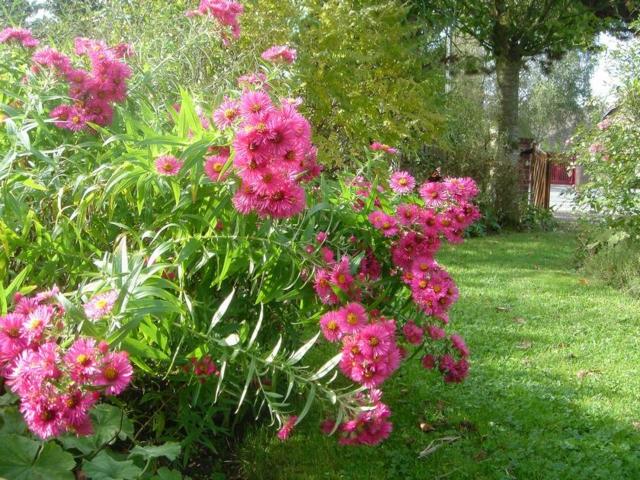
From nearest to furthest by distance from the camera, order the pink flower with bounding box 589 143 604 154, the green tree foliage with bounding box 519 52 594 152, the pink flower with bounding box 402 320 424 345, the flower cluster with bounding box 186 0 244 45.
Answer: the pink flower with bounding box 402 320 424 345
the flower cluster with bounding box 186 0 244 45
the pink flower with bounding box 589 143 604 154
the green tree foliage with bounding box 519 52 594 152

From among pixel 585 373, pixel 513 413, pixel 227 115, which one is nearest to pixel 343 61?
pixel 585 373

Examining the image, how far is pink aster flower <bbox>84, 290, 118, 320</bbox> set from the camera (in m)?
1.43

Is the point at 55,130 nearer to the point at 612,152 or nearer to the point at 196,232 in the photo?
the point at 196,232

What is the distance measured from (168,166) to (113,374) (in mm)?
634

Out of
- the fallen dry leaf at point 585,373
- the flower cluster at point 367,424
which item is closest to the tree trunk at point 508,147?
the fallen dry leaf at point 585,373

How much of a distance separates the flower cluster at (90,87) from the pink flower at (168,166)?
462 millimetres

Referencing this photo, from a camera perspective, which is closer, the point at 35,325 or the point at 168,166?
the point at 35,325

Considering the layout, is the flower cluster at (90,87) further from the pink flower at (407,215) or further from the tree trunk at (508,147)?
the tree trunk at (508,147)

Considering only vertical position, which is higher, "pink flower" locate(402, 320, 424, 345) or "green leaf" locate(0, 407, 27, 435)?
"pink flower" locate(402, 320, 424, 345)

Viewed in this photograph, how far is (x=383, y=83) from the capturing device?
25.2 ft

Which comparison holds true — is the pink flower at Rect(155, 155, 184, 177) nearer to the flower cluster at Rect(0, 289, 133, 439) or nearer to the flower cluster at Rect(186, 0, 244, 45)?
the flower cluster at Rect(0, 289, 133, 439)

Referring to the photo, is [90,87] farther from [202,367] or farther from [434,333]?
[434,333]

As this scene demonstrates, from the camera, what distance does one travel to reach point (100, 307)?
143 cm

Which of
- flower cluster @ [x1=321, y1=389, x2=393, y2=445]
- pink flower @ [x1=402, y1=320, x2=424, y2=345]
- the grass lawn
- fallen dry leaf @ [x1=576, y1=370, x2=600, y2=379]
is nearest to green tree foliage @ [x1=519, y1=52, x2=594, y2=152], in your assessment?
the grass lawn
